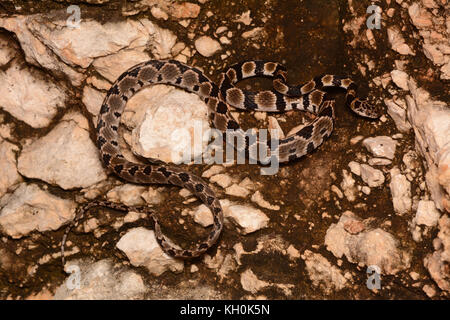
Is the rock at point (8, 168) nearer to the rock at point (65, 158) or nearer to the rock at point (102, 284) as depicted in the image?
the rock at point (65, 158)

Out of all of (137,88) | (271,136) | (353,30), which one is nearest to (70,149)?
(137,88)

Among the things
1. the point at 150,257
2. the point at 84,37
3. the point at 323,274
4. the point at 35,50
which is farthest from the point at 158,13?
the point at 323,274

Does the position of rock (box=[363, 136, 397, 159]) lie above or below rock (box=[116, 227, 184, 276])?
above

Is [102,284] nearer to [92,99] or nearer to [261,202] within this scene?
[261,202]

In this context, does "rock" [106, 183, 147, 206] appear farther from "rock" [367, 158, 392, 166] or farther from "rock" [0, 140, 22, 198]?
"rock" [367, 158, 392, 166]

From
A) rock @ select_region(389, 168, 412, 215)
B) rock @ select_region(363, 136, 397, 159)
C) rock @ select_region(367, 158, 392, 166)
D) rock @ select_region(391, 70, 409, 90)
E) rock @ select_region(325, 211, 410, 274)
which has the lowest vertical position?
rock @ select_region(325, 211, 410, 274)

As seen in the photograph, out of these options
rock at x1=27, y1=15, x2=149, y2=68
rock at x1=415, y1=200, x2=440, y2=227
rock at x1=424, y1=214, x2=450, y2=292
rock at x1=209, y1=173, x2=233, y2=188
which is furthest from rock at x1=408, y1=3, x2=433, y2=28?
rock at x1=27, y1=15, x2=149, y2=68

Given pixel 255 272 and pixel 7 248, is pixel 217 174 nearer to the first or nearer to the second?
pixel 255 272
